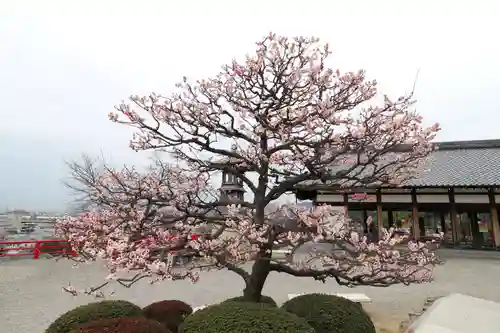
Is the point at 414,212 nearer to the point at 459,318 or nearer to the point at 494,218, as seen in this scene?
the point at 494,218

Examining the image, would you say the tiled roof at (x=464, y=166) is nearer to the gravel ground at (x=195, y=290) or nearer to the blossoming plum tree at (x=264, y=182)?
the gravel ground at (x=195, y=290)

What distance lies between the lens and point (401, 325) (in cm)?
604

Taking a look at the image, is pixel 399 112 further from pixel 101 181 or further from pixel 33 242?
pixel 33 242

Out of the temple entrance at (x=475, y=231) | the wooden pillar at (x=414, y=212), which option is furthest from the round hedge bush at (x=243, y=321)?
the temple entrance at (x=475, y=231)

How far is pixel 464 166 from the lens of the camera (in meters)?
17.5

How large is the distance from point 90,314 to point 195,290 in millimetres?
6831

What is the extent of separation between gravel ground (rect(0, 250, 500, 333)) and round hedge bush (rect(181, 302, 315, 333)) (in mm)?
4369

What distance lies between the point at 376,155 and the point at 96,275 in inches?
482

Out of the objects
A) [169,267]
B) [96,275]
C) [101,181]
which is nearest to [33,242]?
[96,275]

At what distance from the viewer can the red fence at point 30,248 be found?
52.5ft

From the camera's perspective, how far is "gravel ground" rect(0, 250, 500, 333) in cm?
727

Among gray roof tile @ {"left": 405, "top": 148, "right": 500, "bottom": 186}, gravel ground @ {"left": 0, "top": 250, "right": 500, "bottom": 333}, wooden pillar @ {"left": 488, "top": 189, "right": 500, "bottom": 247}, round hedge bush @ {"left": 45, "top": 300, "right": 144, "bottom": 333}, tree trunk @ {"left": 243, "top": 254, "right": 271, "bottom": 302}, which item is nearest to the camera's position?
round hedge bush @ {"left": 45, "top": 300, "right": 144, "bottom": 333}

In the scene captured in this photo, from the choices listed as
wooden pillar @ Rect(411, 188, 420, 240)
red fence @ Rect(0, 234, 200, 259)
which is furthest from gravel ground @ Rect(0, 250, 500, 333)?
wooden pillar @ Rect(411, 188, 420, 240)

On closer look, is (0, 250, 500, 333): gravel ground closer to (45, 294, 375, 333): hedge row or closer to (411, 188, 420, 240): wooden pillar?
(411, 188, 420, 240): wooden pillar
